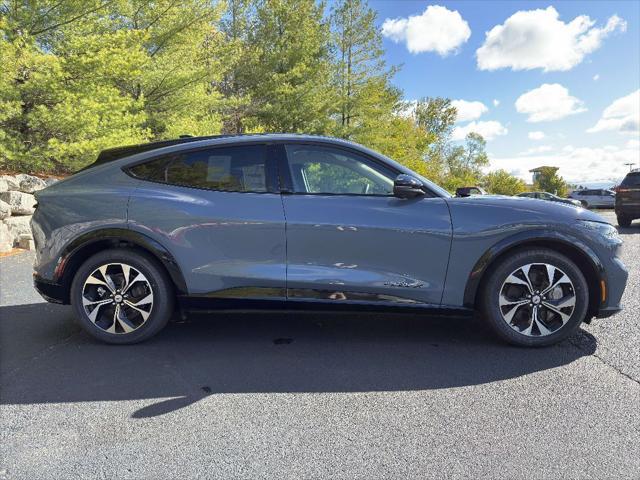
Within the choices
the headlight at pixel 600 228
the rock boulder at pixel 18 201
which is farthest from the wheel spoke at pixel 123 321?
the rock boulder at pixel 18 201

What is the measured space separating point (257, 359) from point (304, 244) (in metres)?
0.93

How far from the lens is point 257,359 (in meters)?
3.15

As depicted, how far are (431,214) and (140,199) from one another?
7.48 feet

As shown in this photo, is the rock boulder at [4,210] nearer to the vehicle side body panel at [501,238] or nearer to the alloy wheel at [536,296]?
the vehicle side body panel at [501,238]

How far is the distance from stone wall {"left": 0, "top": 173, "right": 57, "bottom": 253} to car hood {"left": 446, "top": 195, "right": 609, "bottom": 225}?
275 inches

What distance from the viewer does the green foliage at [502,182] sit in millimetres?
70250

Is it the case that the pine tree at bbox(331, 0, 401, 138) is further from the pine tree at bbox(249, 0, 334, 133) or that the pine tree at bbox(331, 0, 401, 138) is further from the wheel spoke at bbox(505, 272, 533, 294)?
the wheel spoke at bbox(505, 272, 533, 294)

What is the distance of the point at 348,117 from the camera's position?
22453mm

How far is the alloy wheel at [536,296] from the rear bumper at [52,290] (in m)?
3.50

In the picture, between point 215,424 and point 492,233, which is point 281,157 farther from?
point 215,424

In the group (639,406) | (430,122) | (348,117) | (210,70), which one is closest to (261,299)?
(639,406)

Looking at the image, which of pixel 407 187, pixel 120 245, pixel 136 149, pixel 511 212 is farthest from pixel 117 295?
pixel 511 212

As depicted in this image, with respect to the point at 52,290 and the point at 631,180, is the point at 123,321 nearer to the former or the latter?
the point at 52,290

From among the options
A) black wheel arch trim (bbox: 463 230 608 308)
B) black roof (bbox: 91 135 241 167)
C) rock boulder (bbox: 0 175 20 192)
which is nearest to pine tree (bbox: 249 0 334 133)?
rock boulder (bbox: 0 175 20 192)
